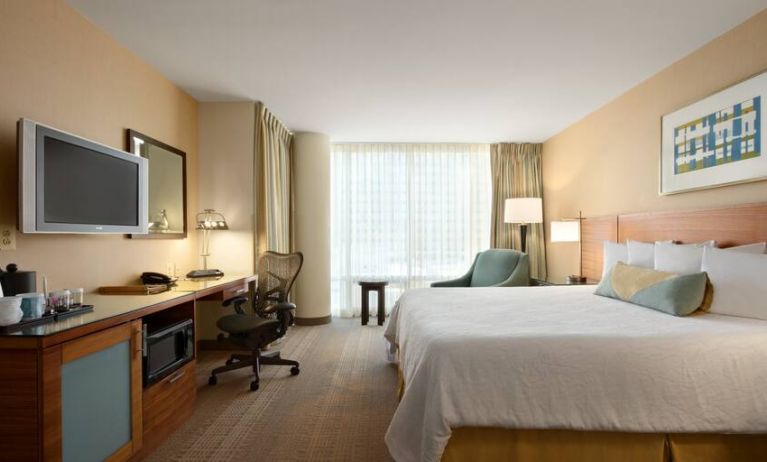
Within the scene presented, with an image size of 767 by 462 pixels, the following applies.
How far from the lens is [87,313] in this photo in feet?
6.00

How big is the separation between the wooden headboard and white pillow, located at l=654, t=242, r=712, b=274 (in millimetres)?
211

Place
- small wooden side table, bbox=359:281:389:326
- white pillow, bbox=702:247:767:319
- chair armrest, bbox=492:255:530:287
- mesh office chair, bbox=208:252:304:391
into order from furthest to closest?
1. small wooden side table, bbox=359:281:389:326
2. chair armrest, bbox=492:255:530:287
3. mesh office chair, bbox=208:252:304:391
4. white pillow, bbox=702:247:767:319

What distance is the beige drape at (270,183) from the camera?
159 inches

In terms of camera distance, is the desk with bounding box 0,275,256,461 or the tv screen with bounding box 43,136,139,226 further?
the tv screen with bounding box 43,136,139,226

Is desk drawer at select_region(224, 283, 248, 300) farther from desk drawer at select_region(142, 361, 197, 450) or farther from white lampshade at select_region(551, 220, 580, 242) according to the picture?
white lampshade at select_region(551, 220, 580, 242)

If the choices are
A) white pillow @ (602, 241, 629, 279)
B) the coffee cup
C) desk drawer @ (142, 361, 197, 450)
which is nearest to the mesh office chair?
desk drawer @ (142, 361, 197, 450)

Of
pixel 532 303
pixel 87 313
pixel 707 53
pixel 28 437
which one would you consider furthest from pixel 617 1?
pixel 28 437

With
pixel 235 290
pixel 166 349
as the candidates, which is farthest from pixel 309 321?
pixel 166 349

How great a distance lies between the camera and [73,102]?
2344 mm

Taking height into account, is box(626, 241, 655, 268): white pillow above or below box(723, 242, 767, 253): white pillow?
below

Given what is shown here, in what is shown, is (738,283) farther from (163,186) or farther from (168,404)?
(163,186)

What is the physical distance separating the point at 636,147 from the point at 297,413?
12.1 feet

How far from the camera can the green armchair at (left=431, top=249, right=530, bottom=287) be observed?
4.21m

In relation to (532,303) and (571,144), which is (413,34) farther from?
(571,144)
